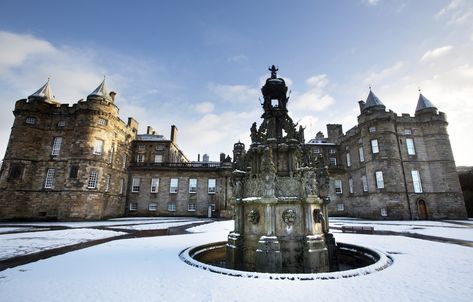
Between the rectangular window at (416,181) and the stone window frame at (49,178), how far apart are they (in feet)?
151

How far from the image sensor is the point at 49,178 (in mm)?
28281

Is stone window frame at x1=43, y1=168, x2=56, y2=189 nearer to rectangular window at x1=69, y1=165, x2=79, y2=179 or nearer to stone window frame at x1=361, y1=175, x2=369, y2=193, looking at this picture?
rectangular window at x1=69, y1=165, x2=79, y2=179

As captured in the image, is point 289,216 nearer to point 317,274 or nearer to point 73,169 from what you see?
point 317,274

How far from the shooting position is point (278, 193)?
793cm

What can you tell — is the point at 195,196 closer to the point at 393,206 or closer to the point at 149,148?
the point at 149,148

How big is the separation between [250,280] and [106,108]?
3231cm

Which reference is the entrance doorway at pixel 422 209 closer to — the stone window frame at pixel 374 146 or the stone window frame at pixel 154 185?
the stone window frame at pixel 374 146

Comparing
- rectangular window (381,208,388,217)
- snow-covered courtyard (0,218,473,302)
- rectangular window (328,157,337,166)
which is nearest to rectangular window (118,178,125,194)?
snow-covered courtyard (0,218,473,302)

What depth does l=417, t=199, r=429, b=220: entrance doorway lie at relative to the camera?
29.0 m

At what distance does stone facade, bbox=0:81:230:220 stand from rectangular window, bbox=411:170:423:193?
25.4 metres

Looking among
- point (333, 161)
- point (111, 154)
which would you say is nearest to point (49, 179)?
point (111, 154)

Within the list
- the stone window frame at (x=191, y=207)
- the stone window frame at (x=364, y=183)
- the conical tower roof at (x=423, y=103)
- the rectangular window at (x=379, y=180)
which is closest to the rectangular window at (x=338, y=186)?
the stone window frame at (x=364, y=183)

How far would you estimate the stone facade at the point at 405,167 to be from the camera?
2903 centimetres

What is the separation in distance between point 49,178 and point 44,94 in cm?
1231
